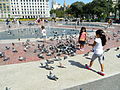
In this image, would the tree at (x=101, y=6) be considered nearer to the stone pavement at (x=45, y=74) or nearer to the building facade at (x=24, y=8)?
the stone pavement at (x=45, y=74)

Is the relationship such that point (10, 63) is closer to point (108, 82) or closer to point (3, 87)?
point (3, 87)

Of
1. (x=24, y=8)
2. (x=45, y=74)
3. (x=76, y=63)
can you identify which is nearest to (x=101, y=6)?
(x=76, y=63)

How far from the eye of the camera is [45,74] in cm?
621

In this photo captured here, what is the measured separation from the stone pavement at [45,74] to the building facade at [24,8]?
14564 cm

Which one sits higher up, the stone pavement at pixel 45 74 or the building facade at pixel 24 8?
the building facade at pixel 24 8

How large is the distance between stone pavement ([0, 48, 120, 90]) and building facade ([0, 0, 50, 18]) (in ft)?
478

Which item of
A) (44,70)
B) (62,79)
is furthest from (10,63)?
(62,79)

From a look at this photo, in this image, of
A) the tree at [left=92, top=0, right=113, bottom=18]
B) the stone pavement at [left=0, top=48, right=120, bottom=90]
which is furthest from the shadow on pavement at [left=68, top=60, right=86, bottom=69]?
the tree at [left=92, top=0, right=113, bottom=18]

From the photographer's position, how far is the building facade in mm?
143250

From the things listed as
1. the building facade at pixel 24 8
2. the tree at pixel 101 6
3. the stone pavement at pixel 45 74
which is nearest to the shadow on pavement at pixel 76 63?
the stone pavement at pixel 45 74

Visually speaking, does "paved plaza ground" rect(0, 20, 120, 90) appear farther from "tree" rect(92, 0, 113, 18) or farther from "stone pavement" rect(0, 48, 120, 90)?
"tree" rect(92, 0, 113, 18)

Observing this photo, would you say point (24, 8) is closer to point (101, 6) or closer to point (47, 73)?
point (101, 6)

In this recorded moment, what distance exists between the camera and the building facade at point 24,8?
143 m

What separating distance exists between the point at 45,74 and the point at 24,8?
15663 cm
